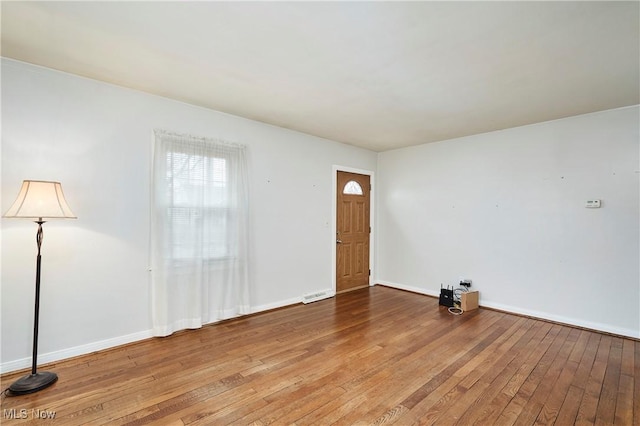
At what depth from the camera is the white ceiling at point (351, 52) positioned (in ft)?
6.31

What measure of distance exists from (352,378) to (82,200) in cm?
300

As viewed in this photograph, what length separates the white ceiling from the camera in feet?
6.31

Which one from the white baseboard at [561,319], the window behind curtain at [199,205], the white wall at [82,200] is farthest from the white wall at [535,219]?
the white wall at [82,200]

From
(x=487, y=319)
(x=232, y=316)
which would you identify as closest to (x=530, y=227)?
(x=487, y=319)

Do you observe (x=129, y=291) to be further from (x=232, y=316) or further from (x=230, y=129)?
(x=230, y=129)

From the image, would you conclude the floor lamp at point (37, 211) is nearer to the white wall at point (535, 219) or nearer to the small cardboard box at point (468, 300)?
the small cardboard box at point (468, 300)

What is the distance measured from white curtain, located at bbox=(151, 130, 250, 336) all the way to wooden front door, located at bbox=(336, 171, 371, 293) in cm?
195

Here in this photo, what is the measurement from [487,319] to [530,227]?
1420mm

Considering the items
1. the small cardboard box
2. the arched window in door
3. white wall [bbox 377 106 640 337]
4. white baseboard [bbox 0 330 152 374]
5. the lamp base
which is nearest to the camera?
the lamp base

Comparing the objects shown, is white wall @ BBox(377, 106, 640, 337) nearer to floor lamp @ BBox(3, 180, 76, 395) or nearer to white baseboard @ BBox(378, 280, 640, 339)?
white baseboard @ BBox(378, 280, 640, 339)

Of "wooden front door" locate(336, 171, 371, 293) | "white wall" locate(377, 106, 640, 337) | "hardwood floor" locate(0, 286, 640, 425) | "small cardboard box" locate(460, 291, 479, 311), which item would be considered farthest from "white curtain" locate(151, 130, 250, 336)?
"white wall" locate(377, 106, 640, 337)

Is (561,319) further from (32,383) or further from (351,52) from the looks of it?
(32,383)

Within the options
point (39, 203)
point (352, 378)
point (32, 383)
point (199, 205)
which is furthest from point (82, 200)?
point (352, 378)

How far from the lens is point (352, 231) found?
18.3 feet
